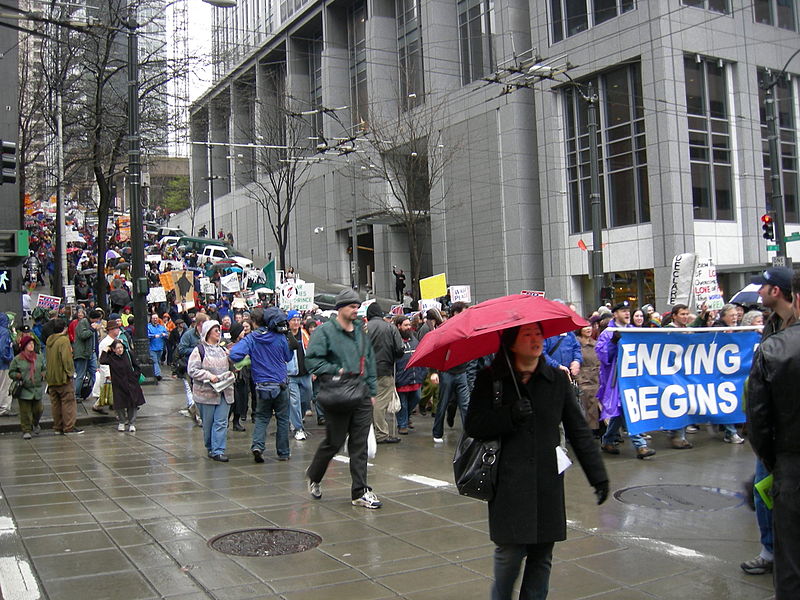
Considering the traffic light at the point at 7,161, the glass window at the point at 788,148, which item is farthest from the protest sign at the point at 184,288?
the glass window at the point at 788,148

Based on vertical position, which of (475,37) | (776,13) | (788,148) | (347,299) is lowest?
(347,299)

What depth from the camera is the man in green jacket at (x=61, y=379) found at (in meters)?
12.3

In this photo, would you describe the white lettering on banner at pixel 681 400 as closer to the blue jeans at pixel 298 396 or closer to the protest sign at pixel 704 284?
the blue jeans at pixel 298 396

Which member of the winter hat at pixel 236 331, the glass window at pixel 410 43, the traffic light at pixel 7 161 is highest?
the glass window at pixel 410 43

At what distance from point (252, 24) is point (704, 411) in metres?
55.5

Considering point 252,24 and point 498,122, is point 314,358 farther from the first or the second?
point 252,24

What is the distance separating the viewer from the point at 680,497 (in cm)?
732

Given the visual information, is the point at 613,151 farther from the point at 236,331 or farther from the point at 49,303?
the point at 236,331

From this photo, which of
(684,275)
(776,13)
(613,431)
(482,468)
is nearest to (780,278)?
A: (482,468)

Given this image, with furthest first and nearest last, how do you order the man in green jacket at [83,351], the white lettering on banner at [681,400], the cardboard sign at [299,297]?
the cardboard sign at [299,297], the man in green jacket at [83,351], the white lettering on banner at [681,400]

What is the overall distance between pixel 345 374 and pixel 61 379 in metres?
7.09

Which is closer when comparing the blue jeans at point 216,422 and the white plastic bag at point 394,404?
the blue jeans at point 216,422

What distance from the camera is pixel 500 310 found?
12.5 ft

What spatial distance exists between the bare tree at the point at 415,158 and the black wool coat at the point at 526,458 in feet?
89.9
